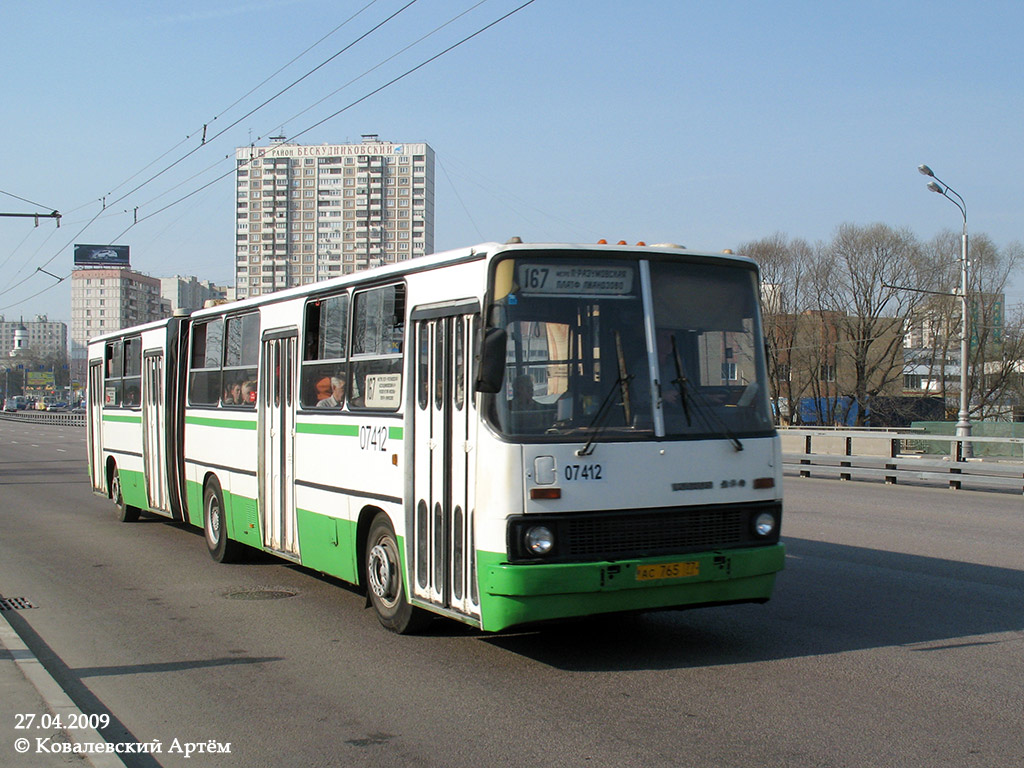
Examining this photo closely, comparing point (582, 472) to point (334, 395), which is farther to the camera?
point (334, 395)

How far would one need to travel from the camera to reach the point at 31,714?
5508 millimetres

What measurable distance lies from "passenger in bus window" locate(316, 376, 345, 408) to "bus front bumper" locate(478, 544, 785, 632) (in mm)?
2685

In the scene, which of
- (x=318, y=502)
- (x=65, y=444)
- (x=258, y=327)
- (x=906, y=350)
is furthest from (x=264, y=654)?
(x=906, y=350)

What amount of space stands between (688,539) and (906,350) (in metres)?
61.2

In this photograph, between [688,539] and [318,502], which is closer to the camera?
[688,539]

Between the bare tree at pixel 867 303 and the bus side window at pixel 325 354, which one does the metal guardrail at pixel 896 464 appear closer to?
the bus side window at pixel 325 354

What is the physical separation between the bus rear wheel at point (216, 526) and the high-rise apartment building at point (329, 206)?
65347 mm

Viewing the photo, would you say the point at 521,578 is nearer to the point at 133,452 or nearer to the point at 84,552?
the point at 84,552

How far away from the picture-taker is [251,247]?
289ft

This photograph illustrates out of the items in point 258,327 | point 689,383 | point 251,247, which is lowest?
point 689,383

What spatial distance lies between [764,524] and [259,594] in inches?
192

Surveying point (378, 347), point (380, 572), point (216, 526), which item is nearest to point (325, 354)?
point (378, 347)

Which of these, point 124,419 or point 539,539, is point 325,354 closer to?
point 539,539

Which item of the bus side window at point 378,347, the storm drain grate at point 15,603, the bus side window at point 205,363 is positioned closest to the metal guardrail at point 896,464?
the bus side window at point 205,363
